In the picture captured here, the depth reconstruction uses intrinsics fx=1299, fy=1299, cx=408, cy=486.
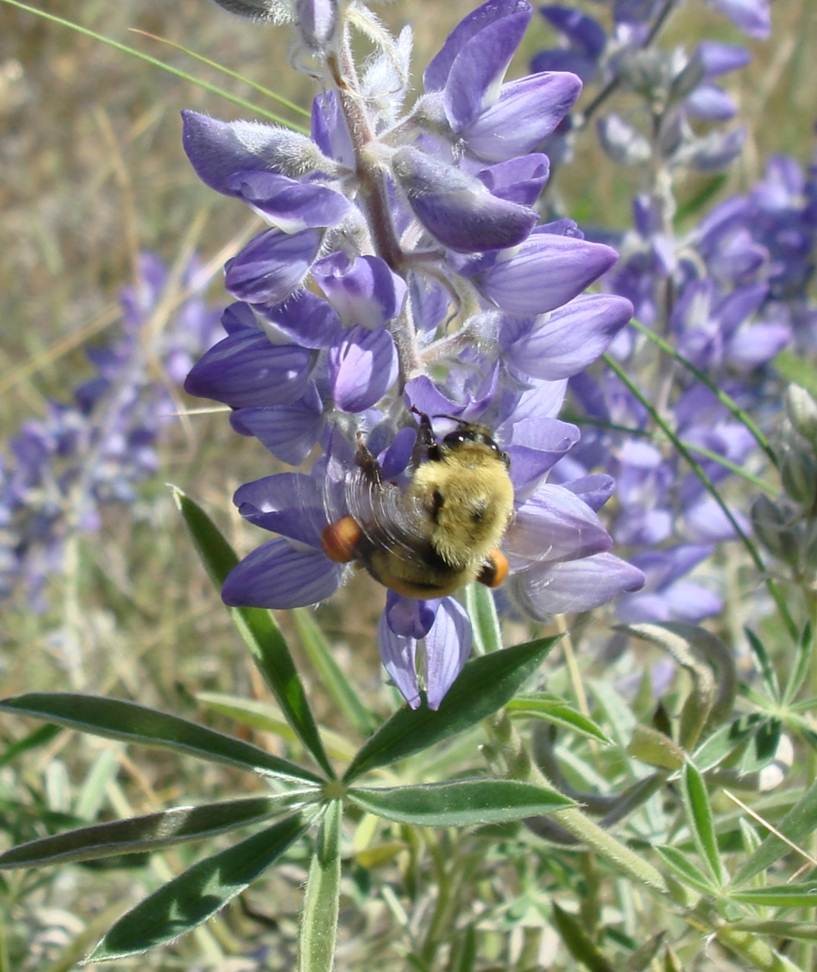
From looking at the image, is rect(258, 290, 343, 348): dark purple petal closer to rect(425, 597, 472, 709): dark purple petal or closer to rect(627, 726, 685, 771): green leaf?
rect(425, 597, 472, 709): dark purple petal

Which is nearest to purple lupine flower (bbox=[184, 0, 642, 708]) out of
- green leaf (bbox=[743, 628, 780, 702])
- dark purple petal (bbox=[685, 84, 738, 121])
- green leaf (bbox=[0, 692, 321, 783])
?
green leaf (bbox=[0, 692, 321, 783])

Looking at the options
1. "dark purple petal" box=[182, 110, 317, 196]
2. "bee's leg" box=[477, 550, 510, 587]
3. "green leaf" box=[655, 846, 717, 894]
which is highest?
"dark purple petal" box=[182, 110, 317, 196]

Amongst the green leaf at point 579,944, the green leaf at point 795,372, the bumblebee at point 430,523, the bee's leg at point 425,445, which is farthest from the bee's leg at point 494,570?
the green leaf at point 795,372

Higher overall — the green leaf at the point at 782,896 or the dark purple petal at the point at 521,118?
the dark purple petal at the point at 521,118

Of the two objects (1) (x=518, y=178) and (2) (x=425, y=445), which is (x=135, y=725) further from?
(1) (x=518, y=178)

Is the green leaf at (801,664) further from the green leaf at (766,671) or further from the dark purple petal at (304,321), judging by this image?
the dark purple petal at (304,321)

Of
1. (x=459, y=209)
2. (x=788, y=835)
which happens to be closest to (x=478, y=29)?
(x=459, y=209)

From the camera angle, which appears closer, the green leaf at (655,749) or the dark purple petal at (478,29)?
the dark purple petal at (478,29)
